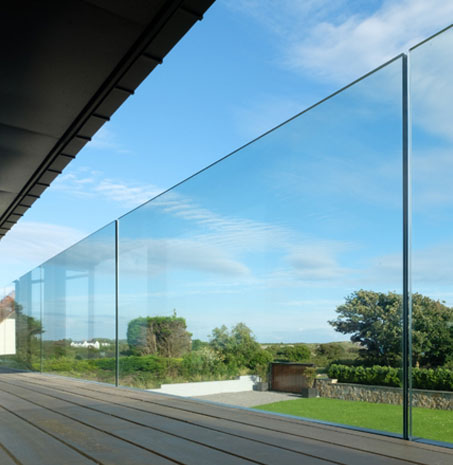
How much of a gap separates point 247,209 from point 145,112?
19.7 m

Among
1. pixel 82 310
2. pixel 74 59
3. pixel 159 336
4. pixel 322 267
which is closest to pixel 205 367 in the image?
pixel 159 336

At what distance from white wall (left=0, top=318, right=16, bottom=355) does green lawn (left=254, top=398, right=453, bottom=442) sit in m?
6.83

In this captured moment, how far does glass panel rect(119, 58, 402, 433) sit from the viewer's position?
7.27ft

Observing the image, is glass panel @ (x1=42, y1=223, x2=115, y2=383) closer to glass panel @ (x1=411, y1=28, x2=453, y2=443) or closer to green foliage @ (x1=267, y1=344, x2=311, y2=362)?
green foliage @ (x1=267, y1=344, x2=311, y2=362)

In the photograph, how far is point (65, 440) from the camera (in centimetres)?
202

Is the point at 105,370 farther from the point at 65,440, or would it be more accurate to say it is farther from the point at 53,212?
the point at 53,212

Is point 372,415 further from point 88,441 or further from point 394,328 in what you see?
point 88,441

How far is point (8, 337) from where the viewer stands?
27.8 feet

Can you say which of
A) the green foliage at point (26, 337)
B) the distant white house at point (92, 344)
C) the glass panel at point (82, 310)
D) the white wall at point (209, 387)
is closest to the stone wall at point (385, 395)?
the white wall at point (209, 387)

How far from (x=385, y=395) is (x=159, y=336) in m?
2.25

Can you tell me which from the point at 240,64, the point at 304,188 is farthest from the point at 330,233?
the point at 240,64

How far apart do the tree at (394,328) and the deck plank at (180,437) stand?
1.97 ft

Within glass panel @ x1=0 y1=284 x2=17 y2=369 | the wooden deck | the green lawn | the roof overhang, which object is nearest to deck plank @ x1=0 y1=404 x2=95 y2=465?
the wooden deck

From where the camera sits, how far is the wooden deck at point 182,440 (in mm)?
1670
